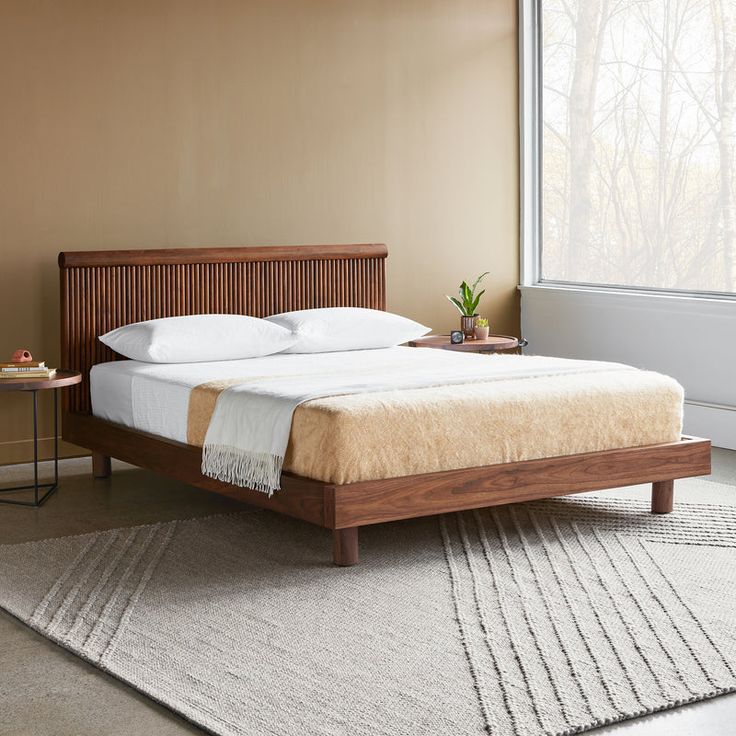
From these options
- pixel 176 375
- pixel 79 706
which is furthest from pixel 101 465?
pixel 79 706

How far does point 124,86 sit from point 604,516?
9.37ft

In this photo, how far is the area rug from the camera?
2412mm

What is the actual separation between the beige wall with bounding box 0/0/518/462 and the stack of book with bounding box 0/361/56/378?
0.68m

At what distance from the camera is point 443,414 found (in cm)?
351

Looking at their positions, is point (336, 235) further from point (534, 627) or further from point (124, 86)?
point (534, 627)

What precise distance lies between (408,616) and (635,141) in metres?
3.52

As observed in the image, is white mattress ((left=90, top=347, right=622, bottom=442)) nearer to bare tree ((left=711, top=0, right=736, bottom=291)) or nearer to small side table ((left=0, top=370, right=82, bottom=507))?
small side table ((left=0, top=370, right=82, bottom=507))

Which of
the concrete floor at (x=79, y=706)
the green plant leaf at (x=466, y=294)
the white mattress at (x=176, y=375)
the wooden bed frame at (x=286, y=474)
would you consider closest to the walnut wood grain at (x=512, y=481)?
the wooden bed frame at (x=286, y=474)

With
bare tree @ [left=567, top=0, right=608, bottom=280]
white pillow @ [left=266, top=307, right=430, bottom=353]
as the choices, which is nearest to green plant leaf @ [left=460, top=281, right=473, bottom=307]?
white pillow @ [left=266, top=307, right=430, bottom=353]

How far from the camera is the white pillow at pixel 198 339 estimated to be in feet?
15.2

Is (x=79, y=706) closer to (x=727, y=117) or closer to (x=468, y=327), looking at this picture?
(x=468, y=327)

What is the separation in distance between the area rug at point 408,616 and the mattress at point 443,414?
299 millimetres

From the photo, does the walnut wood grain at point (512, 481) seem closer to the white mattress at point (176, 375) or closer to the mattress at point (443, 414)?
the mattress at point (443, 414)

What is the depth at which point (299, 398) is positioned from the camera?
11.5 ft
